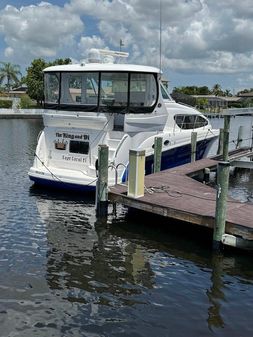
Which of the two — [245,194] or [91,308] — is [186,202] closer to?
[91,308]

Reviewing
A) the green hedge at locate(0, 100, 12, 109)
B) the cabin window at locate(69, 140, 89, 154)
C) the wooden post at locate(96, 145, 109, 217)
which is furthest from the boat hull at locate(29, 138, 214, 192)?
the green hedge at locate(0, 100, 12, 109)

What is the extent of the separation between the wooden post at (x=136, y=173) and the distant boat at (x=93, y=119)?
240 centimetres

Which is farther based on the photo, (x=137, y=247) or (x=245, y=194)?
(x=245, y=194)

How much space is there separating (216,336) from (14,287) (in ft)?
10.8

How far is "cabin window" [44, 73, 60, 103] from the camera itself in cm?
1459

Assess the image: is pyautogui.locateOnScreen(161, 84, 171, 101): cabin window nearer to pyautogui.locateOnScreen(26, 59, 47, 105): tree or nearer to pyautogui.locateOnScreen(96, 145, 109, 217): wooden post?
pyautogui.locateOnScreen(96, 145, 109, 217): wooden post

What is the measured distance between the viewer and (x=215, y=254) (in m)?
8.91

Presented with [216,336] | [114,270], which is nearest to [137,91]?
[114,270]

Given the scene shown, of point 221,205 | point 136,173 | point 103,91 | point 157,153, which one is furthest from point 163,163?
point 221,205

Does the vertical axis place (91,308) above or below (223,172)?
below

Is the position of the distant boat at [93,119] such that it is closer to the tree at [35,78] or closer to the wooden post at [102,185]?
the wooden post at [102,185]

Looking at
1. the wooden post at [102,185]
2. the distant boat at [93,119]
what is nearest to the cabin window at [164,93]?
the distant boat at [93,119]

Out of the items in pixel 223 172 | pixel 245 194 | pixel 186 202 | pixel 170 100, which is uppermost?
pixel 170 100

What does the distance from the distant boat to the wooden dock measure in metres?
1.64
